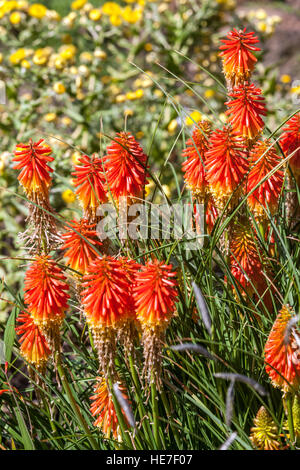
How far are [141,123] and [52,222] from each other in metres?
3.23

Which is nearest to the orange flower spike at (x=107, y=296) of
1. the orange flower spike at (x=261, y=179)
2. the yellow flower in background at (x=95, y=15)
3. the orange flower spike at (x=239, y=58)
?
the orange flower spike at (x=261, y=179)

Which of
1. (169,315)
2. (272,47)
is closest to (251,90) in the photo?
(169,315)

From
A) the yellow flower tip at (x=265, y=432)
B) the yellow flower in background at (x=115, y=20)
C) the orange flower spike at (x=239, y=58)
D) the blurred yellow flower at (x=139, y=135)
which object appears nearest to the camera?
the yellow flower tip at (x=265, y=432)

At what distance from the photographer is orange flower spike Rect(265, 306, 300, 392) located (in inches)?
60.2

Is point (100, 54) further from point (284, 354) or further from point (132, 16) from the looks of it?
point (284, 354)

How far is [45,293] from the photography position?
165 centimetres

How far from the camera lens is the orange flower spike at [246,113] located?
1.91m

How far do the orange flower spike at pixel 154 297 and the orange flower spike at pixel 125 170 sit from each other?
411 mm

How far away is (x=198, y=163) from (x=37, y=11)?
344cm

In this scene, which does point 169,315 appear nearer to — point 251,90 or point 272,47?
point 251,90

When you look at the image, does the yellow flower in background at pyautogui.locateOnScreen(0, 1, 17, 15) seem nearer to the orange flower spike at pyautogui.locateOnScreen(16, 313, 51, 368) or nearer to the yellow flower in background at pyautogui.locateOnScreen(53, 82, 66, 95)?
the yellow flower in background at pyautogui.locateOnScreen(53, 82, 66, 95)

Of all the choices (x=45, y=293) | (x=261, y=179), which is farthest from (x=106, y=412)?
(x=261, y=179)

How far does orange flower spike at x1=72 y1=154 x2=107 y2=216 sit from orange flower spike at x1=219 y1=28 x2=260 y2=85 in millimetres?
583

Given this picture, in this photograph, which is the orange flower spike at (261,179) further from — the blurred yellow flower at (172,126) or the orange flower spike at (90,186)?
the blurred yellow flower at (172,126)
